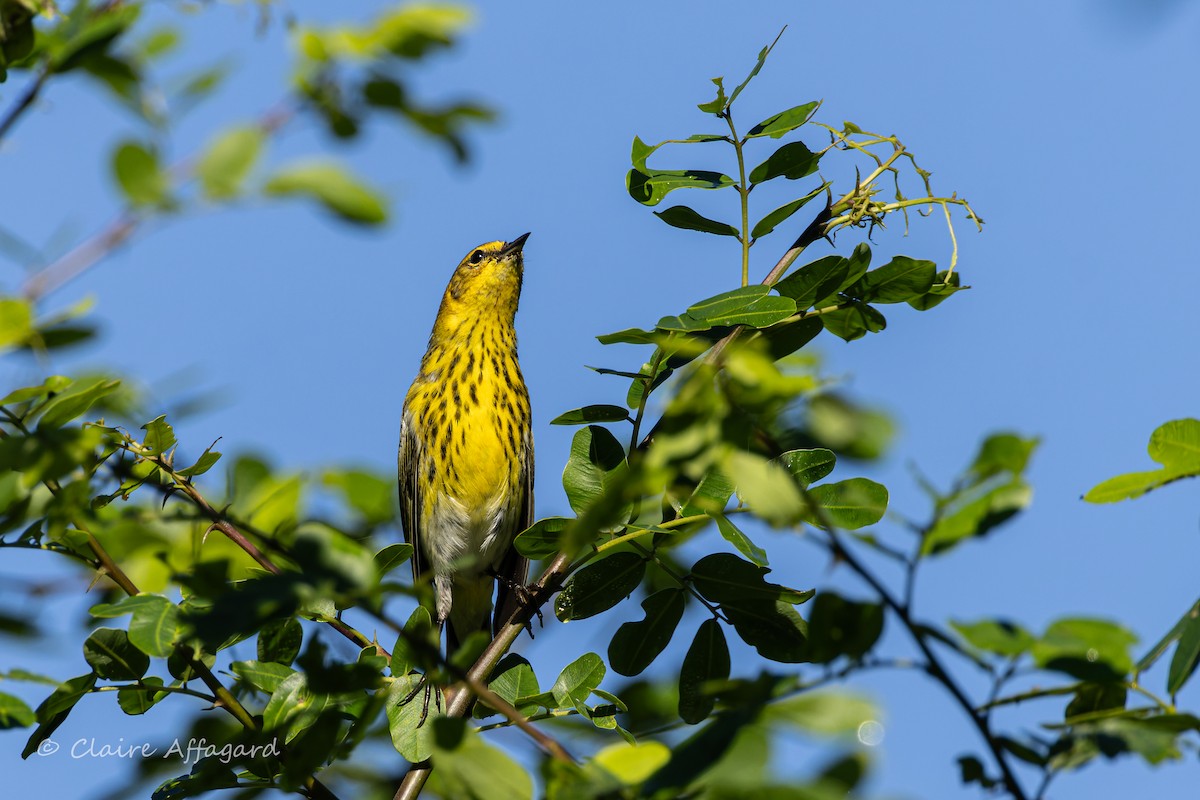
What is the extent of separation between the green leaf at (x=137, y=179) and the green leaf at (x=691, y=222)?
6.48 feet

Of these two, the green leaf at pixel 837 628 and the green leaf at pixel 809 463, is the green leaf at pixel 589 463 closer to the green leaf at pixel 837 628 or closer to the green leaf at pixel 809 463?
the green leaf at pixel 809 463

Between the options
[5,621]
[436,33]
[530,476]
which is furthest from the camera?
[530,476]

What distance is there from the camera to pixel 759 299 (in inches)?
103

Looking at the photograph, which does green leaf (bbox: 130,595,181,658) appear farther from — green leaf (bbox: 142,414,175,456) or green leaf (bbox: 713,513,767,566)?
green leaf (bbox: 713,513,767,566)

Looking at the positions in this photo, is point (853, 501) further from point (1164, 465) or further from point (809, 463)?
point (1164, 465)

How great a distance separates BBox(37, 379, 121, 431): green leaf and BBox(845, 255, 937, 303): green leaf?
1.83 meters

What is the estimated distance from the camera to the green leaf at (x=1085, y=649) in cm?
169

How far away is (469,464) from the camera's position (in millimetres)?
6562

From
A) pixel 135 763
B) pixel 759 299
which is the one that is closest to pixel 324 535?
pixel 759 299

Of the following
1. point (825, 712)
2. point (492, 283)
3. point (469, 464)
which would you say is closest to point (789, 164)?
point (825, 712)

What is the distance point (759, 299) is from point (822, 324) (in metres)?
0.51

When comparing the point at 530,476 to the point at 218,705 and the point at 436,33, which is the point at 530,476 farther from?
the point at 436,33

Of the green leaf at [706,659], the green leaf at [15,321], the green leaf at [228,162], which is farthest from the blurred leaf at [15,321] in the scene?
the green leaf at [706,659]

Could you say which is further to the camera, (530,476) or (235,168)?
(530,476)
